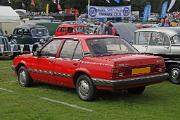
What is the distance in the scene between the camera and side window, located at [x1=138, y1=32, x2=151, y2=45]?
42.9 ft

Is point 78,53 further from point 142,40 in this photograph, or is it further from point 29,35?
point 29,35

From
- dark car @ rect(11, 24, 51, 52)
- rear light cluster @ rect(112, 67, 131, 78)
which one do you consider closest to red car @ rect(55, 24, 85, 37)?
dark car @ rect(11, 24, 51, 52)

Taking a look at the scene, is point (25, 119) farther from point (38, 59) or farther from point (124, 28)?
point (124, 28)

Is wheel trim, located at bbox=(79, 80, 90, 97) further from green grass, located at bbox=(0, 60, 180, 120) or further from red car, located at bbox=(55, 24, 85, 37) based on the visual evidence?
red car, located at bbox=(55, 24, 85, 37)

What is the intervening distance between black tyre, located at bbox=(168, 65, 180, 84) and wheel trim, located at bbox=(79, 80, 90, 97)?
3.61 m

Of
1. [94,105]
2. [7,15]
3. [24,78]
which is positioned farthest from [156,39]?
[7,15]

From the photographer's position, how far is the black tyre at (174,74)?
11836mm

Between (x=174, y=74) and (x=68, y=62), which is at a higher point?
(x=68, y=62)

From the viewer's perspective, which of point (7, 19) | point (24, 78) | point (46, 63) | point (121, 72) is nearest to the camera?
point (121, 72)

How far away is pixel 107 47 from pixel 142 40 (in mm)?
3976

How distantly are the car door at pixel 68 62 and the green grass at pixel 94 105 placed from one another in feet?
1.37

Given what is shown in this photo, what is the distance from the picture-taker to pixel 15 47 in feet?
66.7

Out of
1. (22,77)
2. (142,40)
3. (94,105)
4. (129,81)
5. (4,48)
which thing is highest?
(142,40)

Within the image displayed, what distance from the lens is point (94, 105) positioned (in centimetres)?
886
